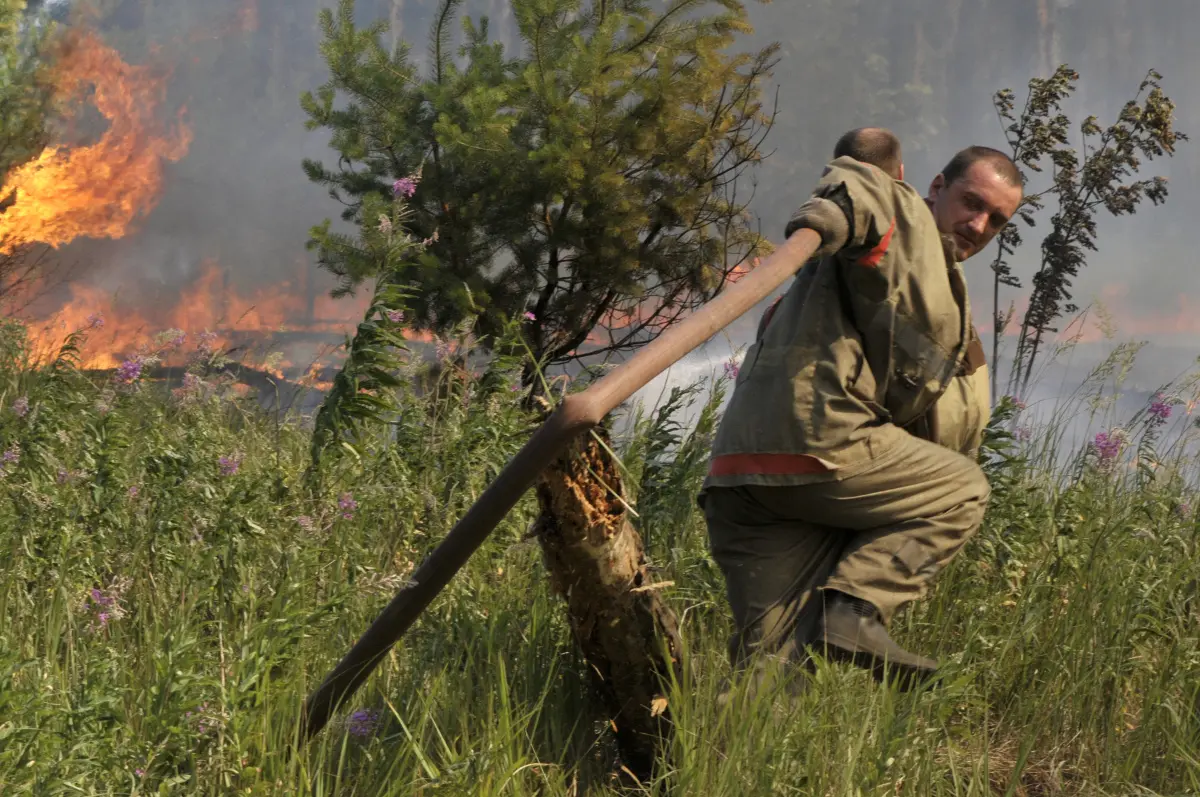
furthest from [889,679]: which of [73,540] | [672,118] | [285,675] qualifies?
[672,118]

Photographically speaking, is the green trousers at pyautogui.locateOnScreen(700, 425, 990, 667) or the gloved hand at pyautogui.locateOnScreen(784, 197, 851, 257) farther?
the green trousers at pyautogui.locateOnScreen(700, 425, 990, 667)

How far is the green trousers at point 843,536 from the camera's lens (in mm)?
2818

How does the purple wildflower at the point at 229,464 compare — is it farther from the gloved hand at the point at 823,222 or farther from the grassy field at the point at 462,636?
the gloved hand at the point at 823,222

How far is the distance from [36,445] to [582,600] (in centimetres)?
208

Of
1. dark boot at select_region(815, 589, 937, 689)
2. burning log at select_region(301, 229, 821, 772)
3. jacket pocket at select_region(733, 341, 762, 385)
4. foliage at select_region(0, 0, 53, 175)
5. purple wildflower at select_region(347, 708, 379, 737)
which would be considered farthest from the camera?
foliage at select_region(0, 0, 53, 175)

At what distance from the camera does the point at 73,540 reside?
3340mm

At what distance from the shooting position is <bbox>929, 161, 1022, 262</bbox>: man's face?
299cm

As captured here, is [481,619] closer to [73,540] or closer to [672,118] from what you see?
[73,540]

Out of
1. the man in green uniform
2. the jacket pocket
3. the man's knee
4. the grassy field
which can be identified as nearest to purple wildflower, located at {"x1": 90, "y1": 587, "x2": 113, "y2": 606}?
the grassy field

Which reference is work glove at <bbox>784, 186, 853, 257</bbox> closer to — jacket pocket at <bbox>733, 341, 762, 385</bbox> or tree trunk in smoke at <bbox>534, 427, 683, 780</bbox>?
jacket pocket at <bbox>733, 341, 762, 385</bbox>

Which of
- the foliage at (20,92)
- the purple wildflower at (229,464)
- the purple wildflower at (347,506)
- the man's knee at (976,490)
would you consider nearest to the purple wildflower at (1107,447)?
the man's knee at (976,490)

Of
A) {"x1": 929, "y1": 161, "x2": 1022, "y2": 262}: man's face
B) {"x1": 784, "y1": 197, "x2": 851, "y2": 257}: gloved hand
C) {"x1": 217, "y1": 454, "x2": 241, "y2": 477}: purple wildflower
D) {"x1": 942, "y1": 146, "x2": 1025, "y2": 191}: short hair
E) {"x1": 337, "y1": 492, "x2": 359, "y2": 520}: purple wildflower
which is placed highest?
{"x1": 942, "y1": 146, "x2": 1025, "y2": 191}: short hair

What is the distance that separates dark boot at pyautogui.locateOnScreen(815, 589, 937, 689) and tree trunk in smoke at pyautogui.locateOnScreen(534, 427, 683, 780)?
381 millimetres

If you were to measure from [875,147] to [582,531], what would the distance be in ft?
4.19
